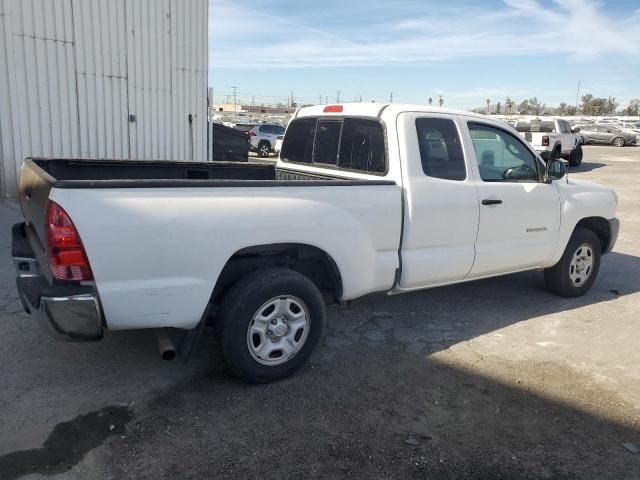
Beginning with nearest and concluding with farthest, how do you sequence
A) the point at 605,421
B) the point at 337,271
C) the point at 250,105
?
1. the point at 605,421
2. the point at 337,271
3. the point at 250,105

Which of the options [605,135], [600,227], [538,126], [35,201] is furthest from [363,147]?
[605,135]

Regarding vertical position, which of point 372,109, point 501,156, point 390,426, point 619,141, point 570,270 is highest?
point 372,109

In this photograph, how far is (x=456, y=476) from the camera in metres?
2.93

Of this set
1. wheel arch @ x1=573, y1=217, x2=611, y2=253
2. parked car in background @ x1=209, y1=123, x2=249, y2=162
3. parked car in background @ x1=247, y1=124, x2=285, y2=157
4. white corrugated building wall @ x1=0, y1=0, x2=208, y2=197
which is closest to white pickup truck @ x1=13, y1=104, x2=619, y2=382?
wheel arch @ x1=573, y1=217, x2=611, y2=253

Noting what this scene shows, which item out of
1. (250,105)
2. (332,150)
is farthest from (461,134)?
(250,105)

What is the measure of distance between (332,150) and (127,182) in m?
2.26

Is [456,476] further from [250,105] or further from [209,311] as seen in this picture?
[250,105]

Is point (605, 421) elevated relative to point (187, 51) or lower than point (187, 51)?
lower

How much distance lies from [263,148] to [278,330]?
21039mm

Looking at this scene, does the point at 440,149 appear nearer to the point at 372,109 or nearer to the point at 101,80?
the point at 372,109

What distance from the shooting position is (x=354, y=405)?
3.59 metres

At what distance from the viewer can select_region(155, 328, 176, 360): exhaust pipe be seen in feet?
10.9

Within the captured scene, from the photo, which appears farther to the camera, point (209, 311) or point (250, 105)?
point (250, 105)

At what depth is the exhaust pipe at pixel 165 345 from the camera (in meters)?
3.33
